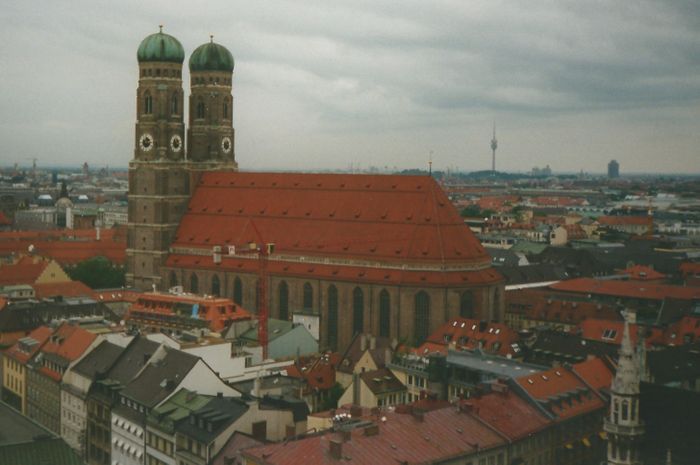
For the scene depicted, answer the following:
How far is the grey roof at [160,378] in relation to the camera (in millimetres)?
68562

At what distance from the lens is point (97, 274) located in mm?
146250

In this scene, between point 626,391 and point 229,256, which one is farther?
point 229,256

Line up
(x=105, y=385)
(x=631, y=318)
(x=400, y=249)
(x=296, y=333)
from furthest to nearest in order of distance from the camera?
(x=400, y=249) → (x=296, y=333) → (x=631, y=318) → (x=105, y=385)

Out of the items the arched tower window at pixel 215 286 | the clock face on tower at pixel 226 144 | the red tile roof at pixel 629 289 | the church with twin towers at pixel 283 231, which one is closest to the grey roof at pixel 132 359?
the church with twin towers at pixel 283 231

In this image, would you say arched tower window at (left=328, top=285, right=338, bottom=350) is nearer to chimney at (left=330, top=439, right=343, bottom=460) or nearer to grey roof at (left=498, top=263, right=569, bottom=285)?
grey roof at (left=498, top=263, right=569, bottom=285)

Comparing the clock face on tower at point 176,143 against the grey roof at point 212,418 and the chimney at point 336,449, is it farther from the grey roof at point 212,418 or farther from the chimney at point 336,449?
the chimney at point 336,449

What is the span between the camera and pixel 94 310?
105375mm

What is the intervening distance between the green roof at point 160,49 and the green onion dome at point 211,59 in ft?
18.9

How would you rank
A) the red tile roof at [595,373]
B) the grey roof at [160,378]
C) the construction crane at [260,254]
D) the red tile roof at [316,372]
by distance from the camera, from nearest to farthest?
1. the grey roof at [160,378]
2. the red tile roof at [595,373]
3. the red tile roof at [316,372]
4. the construction crane at [260,254]

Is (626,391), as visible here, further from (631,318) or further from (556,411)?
(631,318)

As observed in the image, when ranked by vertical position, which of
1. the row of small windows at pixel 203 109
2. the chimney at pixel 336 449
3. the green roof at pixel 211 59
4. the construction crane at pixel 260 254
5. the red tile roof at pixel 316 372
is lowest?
the red tile roof at pixel 316 372

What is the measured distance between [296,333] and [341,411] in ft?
114

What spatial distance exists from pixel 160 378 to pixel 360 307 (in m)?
42.6

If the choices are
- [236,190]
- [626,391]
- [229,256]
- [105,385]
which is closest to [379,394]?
Result: [105,385]
